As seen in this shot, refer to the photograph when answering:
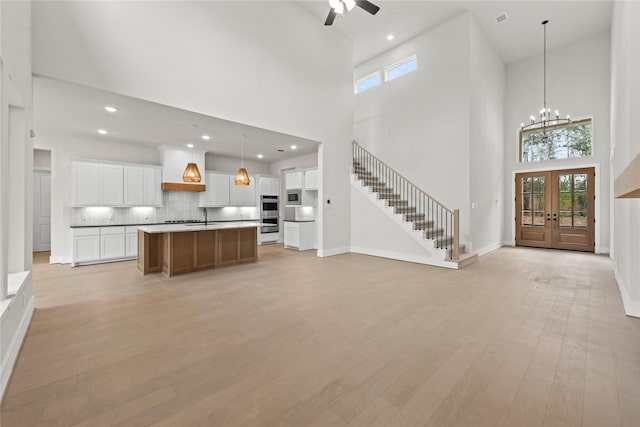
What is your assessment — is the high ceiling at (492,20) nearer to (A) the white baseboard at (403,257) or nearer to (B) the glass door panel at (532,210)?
(B) the glass door panel at (532,210)

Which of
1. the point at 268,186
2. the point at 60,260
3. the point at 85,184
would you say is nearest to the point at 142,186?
the point at 85,184

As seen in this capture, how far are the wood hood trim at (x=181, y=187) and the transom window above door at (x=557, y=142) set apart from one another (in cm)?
970

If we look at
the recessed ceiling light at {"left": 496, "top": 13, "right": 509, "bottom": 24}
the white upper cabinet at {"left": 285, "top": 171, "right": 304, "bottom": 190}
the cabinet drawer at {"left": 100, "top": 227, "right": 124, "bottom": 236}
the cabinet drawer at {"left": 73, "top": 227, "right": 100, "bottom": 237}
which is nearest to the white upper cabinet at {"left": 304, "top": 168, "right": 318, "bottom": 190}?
the white upper cabinet at {"left": 285, "top": 171, "right": 304, "bottom": 190}

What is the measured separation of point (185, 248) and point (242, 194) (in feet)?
13.5

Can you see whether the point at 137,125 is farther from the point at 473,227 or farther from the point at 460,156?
the point at 473,227

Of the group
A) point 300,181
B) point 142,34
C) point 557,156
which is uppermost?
point 142,34

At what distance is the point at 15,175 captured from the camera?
3.03 metres

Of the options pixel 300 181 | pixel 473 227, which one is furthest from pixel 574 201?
pixel 300 181

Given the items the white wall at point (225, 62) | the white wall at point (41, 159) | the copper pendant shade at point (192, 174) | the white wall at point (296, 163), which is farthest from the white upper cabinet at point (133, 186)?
the white wall at point (296, 163)

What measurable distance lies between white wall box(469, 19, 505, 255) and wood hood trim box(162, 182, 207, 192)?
7.32 meters

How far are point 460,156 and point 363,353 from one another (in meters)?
5.88

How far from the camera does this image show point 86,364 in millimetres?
2230

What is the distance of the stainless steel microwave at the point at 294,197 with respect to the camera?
9.36m

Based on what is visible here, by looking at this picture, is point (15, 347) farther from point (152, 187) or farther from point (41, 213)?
point (41, 213)
